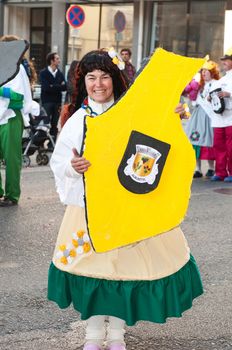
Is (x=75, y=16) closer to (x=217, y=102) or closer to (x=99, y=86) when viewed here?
(x=217, y=102)

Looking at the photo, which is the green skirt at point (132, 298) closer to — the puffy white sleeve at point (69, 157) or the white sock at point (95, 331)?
the white sock at point (95, 331)

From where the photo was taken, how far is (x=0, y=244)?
615 cm

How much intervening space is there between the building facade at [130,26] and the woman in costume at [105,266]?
53.2 ft

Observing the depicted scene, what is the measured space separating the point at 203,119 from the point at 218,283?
5.69 meters

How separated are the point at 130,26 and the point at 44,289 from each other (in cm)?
2035

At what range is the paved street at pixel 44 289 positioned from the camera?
3.97 meters

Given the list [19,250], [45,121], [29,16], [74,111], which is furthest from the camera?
[29,16]

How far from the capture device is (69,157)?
353 cm

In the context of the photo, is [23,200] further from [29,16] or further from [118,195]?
[29,16]

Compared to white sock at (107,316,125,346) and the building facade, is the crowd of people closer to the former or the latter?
white sock at (107,316,125,346)

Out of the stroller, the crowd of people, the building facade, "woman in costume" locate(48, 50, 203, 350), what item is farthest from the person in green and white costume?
the building facade

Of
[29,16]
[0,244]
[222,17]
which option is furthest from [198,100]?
[29,16]

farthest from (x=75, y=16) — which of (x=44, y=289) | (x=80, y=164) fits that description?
(x=80, y=164)

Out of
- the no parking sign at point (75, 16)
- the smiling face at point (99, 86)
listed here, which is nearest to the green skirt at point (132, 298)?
the smiling face at point (99, 86)
